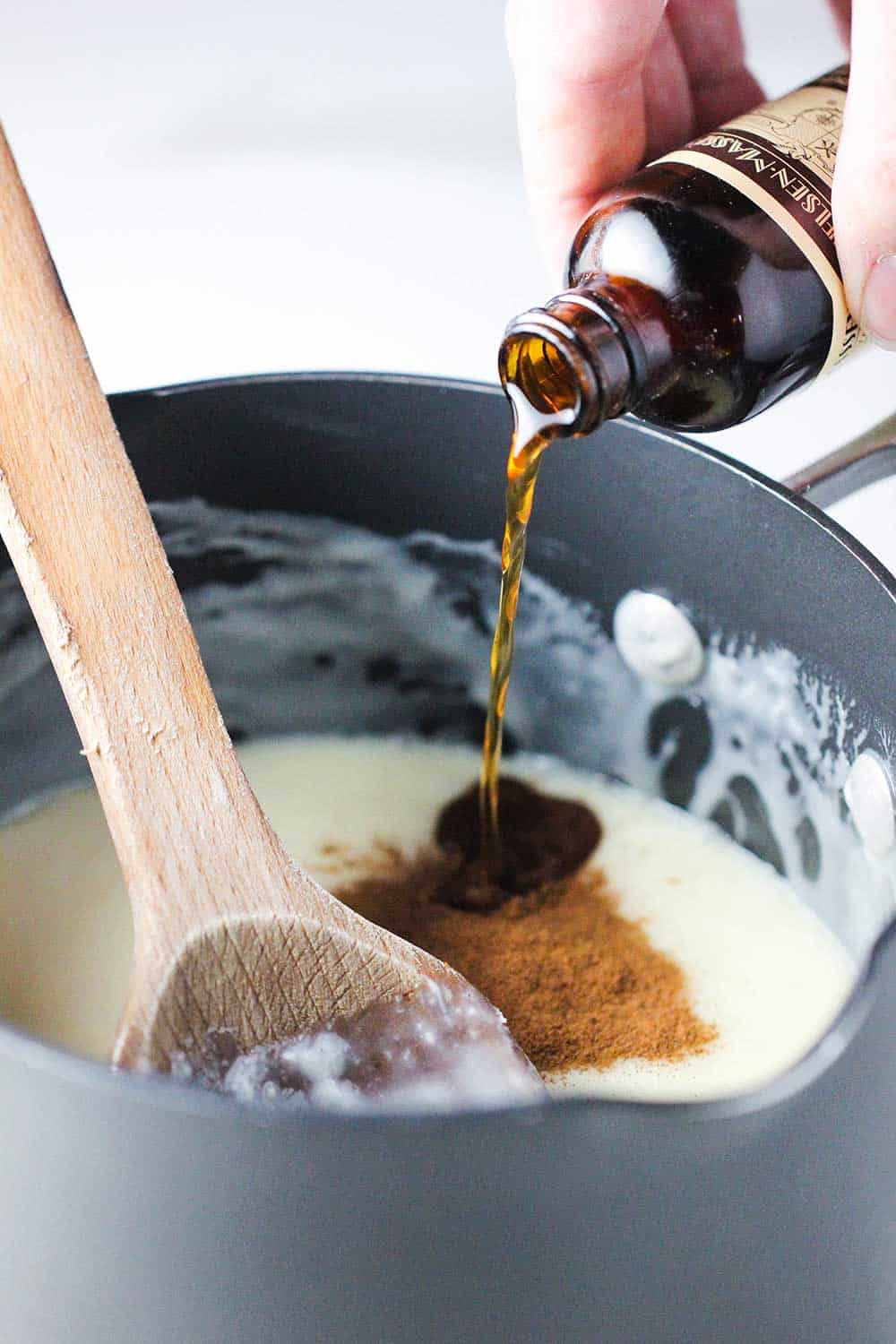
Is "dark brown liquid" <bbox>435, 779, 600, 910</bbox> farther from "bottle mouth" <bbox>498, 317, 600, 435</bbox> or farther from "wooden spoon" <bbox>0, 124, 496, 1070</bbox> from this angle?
"bottle mouth" <bbox>498, 317, 600, 435</bbox>

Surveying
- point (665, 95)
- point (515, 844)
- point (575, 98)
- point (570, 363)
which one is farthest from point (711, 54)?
point (515, 844)

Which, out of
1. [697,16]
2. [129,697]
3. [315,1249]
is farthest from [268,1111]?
[697,16]

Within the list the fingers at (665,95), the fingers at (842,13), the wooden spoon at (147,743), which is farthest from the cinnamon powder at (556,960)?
the fingers at (842,13)

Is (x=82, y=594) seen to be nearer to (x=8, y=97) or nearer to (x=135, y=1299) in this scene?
(x=135, y=1299)

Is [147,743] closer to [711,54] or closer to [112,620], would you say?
[112,620]

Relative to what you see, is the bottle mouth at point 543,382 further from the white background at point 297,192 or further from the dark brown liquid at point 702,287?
the white background at point 297,192

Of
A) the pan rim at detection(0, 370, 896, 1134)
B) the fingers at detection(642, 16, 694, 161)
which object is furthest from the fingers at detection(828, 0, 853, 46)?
the pan rim at detection(0, 370, 896, 1134)
